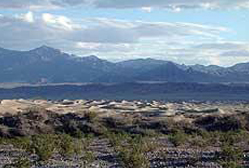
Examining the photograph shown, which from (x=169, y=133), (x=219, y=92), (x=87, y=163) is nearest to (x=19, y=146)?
(x=87, y=163)

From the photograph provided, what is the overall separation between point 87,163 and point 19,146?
38.4ft

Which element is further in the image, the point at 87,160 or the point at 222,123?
the point at 222,123

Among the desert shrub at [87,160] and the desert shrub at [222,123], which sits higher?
the desert shrub at [87,160]

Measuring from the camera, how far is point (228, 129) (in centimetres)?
5538

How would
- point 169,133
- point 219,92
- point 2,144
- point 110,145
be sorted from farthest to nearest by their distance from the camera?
point 219,92
point 169,133
point 2,144
point 110,145

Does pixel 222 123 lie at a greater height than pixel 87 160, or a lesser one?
lesser

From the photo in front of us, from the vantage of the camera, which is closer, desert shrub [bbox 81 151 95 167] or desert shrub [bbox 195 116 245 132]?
desert shrub [bbox 81 151 95 167]

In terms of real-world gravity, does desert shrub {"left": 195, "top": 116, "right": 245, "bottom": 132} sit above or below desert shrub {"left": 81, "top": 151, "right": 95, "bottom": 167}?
below

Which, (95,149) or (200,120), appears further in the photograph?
(200,120)

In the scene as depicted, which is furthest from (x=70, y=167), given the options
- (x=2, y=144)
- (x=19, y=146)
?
(x=2, y=144)

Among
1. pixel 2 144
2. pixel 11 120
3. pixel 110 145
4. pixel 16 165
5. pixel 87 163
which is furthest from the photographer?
pixel 11 120

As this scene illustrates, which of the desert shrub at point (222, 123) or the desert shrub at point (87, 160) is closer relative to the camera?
the desert shrub at point (87, 160)

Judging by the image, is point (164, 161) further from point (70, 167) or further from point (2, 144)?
point (2, 144)

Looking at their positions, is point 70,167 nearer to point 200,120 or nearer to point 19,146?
point 19,146
